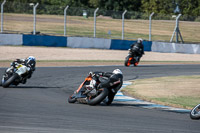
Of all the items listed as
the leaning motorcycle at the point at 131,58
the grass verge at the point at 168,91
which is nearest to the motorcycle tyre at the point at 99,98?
the grass verge at the point at 168,91

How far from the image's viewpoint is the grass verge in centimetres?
1183

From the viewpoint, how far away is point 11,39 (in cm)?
2978

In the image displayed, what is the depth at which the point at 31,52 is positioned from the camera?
28.8 meters

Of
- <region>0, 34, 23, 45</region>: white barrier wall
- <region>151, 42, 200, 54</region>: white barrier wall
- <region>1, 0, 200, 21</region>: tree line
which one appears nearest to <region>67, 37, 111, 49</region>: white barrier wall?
<region>0, 34, 23, 45</region>: white barrier wall

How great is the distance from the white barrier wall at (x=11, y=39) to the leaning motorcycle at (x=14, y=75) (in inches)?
659

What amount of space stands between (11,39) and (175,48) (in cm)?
1297

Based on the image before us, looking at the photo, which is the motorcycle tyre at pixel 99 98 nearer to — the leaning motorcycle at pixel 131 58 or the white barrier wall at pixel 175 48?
the leaning motorcycle at pixel 131 58

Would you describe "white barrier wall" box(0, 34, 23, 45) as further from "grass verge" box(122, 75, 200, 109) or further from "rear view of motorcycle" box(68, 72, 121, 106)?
"rear view of motorcycle" box(68, 72, 121, 106)

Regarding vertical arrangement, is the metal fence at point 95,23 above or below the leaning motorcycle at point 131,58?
above

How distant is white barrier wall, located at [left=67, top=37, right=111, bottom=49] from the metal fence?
562 millimetres

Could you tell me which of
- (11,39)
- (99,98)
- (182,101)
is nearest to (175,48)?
(11,39)

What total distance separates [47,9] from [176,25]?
1048 centimetres

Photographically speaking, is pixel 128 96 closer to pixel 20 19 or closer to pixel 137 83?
pixel 137 83

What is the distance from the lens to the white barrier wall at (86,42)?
31.9m
